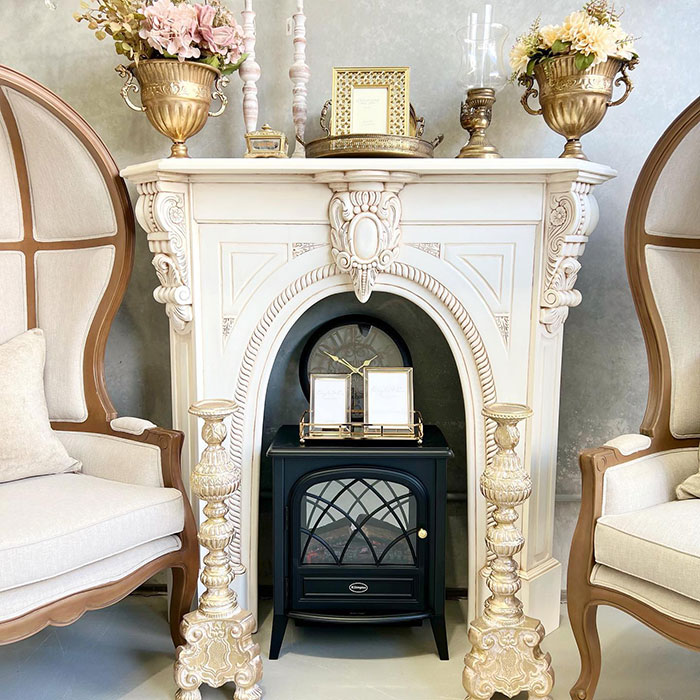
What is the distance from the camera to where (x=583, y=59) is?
1.96 metres

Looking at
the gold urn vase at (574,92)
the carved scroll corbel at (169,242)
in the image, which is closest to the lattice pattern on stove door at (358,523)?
the carved scroll corbel at (169,242)

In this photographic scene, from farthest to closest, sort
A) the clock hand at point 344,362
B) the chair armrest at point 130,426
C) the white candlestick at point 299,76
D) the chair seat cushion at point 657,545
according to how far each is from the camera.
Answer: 1. the clock hand at point 344,362
2. the white candlestick at point 299,76
3. the chair armrest at point 130,426
4. the chair seat cushion at point 657,545

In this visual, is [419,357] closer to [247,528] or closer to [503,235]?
[503,235]

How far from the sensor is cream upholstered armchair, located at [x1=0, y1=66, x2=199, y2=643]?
1.85m

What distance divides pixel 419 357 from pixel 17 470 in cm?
139

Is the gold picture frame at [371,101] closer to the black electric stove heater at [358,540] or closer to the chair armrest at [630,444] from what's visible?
the black electric stove heater at [358,540]

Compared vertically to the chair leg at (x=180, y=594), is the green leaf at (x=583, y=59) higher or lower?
higher

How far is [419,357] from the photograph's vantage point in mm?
2582

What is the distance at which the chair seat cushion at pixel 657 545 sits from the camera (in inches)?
64.5

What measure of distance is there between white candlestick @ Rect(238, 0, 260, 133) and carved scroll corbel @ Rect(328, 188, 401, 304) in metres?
0.44

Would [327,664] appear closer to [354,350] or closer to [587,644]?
[587,644]

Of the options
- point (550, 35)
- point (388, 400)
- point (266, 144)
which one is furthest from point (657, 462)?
point (266, 144)

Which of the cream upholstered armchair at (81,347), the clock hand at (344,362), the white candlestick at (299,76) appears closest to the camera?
the cream upholstered armchair at (81,347)

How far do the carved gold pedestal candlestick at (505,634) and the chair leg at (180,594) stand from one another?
0.85 meters
